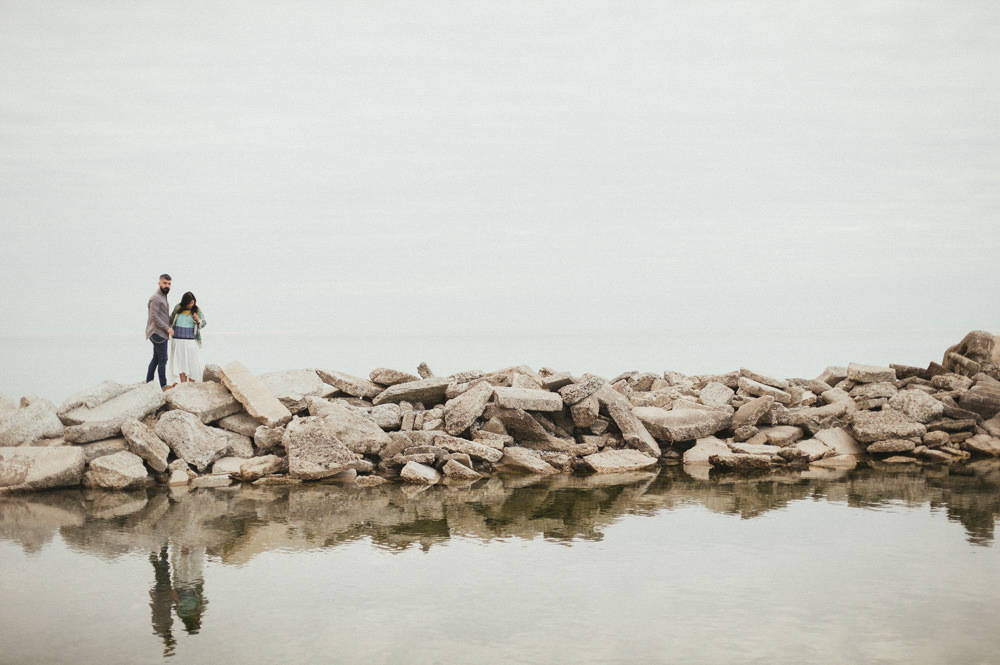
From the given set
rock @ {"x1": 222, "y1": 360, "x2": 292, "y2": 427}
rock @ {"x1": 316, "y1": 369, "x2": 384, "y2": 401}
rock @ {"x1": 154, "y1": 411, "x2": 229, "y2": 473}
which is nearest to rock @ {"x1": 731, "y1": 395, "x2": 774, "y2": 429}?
rock @ {"x1": 316, "y1": 369, "x2": 384, "y2": 401}

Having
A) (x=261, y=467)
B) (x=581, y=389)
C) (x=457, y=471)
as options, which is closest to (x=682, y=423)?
(x=581, y=389)

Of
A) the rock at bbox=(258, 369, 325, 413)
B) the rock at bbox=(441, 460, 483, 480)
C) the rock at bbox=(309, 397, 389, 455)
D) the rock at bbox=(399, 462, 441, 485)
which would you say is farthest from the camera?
the rock at bbox=(258, 369, 325, 413)

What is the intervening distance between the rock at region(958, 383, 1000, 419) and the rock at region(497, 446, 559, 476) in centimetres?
787

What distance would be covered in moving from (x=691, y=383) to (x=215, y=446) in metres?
9.58

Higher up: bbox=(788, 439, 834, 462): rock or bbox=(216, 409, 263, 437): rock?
bbox=(216, 409, 263, 437): rock

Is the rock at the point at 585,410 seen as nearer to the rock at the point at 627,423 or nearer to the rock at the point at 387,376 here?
the rock at the point at 627,423

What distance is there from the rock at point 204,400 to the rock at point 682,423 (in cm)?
665

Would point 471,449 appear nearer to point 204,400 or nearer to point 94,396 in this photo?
point 204,400

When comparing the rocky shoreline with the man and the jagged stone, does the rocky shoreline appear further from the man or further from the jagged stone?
the man

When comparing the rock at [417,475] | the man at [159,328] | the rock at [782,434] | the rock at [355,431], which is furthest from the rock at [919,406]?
the man at [159,328]

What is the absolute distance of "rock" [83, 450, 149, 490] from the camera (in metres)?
10.9

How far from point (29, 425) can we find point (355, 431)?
4875mm

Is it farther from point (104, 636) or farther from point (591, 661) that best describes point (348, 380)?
point (591, 661)

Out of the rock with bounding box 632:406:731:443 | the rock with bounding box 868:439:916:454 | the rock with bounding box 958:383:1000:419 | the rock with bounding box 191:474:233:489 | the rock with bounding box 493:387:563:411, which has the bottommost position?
the rock with bounding box 191:474:233:489
